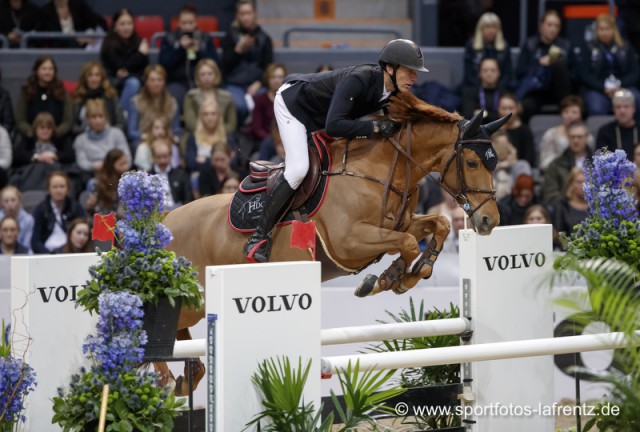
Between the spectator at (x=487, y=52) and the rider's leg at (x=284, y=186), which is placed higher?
the spectator at (x=487, y=52)

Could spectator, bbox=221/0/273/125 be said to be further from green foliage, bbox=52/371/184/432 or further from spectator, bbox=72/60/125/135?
green foliage, bbox=52/371/184/432

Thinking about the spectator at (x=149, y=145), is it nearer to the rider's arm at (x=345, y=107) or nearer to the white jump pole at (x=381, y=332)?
the rider's arm at (x=345, y=107)

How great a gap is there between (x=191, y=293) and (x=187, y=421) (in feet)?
1.80

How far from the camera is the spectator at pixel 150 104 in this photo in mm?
10797

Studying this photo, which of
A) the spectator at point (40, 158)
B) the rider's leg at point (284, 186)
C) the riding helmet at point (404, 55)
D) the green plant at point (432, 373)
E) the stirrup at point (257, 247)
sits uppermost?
the spectator at point (40, 158)

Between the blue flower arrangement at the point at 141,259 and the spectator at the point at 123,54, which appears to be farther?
the spectator at the point at 123,54

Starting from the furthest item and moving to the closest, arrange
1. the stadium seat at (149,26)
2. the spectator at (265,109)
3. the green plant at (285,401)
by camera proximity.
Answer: the stadium seat at (149,26)
the spectator at (265,109)
the green plant at (285,401)

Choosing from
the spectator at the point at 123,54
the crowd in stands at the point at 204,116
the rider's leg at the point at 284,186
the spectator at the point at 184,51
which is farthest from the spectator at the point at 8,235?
the rider's leg at the point at 284,186

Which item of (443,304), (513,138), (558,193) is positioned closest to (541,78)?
(513,138)

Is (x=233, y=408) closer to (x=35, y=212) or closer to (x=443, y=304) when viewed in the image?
(x=443, y=304)

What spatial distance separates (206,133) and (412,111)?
456cm

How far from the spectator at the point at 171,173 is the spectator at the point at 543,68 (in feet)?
11.9

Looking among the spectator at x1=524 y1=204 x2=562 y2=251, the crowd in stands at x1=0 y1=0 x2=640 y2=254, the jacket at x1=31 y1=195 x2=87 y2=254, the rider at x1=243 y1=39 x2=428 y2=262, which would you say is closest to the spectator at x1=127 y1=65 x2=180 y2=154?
the crowd in stands at x1=0 y1=0 x2=640 y2=254

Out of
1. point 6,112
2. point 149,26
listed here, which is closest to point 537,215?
point 6,112
